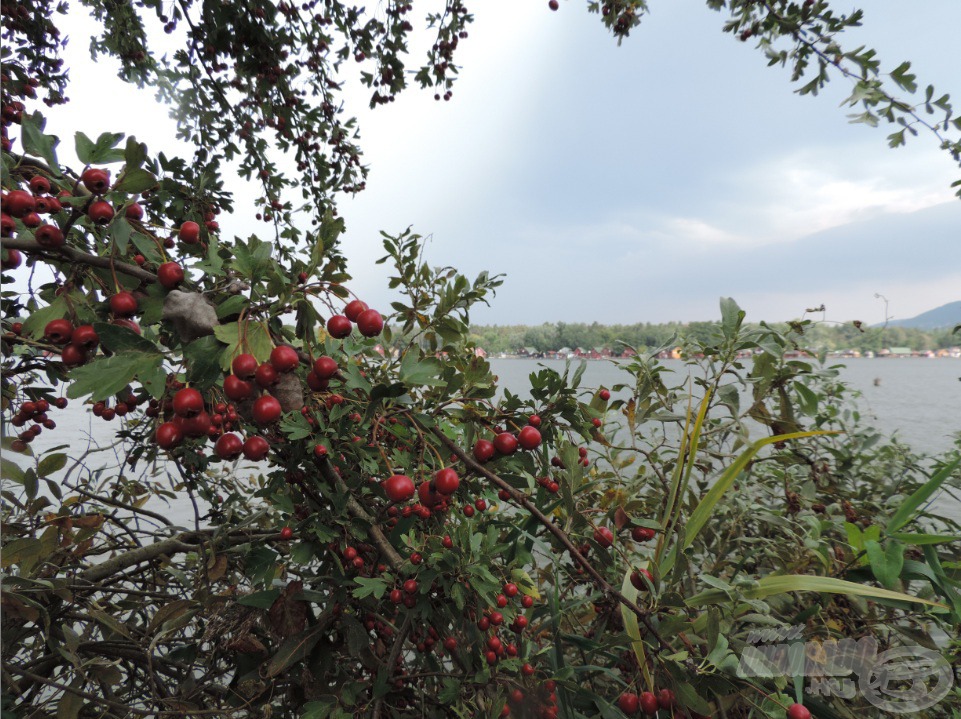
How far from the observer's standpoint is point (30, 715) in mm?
1074

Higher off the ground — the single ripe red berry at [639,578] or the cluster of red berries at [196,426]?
the cluster of red berries at [196,426]

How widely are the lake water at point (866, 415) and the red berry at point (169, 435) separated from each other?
697mm

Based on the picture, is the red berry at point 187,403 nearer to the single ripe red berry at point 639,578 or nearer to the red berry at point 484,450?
the red berry at point 484,450

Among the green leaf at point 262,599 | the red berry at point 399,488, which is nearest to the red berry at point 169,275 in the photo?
the red berry at point 399,488

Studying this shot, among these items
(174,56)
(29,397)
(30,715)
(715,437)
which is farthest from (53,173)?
(174,56)

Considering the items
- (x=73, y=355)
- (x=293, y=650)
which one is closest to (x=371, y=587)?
(x=293, y=650)

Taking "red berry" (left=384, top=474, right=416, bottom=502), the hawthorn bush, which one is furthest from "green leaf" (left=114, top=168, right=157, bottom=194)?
"red berry" (left=384, top=474, right=416, bottom=502)

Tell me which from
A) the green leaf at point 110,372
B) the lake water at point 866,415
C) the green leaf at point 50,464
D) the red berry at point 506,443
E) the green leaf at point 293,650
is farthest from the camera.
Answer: the lake water at point 866,415

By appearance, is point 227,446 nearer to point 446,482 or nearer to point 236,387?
point 236,387

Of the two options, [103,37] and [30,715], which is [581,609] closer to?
[30,715]

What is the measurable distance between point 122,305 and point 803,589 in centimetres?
108

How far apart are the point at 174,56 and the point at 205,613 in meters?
2.56

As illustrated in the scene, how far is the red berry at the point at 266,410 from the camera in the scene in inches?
27.5

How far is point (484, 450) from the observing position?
0.83 metres
